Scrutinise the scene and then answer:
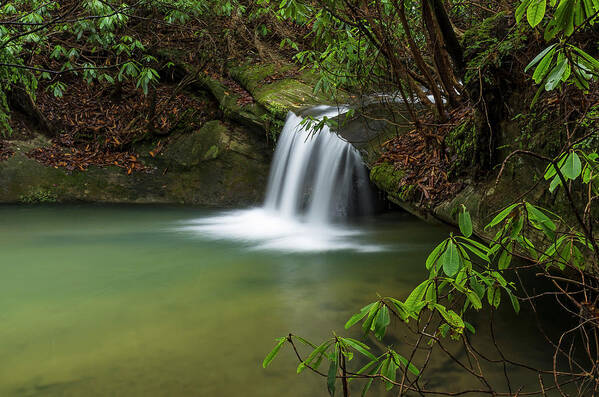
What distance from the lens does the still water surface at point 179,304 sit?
2395mm

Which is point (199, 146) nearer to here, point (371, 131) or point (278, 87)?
point (278, 87)

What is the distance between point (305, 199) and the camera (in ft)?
23.6

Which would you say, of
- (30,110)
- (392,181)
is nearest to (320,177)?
(392,181)

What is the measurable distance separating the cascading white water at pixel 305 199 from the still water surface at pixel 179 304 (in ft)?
0.73

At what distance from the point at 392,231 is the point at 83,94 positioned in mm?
7507

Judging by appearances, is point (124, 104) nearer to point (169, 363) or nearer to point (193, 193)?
point (193, 193)

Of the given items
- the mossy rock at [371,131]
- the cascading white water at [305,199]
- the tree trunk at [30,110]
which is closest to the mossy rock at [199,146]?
the cascading white water at [305,199]

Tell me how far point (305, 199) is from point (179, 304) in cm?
401

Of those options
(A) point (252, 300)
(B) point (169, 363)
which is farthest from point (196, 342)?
(A) point (252, 300)

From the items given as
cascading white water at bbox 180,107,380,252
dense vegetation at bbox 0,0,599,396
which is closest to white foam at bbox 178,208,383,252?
cascading white water at bbox 180,107,380,252

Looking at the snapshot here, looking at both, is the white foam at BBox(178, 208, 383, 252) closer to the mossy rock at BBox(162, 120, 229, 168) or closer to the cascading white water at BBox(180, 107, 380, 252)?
the cascading white water at BBox(180, 107, 380, 252)

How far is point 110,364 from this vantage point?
252 cm

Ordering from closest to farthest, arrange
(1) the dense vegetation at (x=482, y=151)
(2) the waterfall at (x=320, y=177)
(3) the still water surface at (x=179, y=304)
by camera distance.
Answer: (1) the dense vegetation at (x=482, y=151), (3) the still water surface at (x=179, y=304), (2) the waterfall at (x=320, y=177)

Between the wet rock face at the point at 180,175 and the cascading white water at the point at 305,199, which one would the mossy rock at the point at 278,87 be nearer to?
the cascading white water at the point at 305,199
